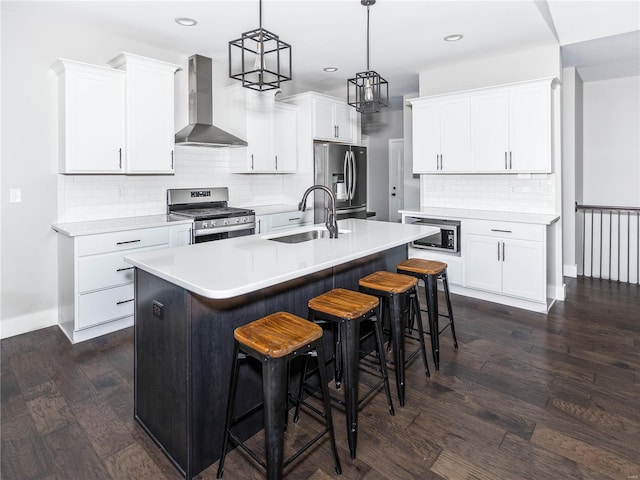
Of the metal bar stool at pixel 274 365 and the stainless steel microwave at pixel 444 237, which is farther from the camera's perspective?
the stainless steel microwave at pixel 444 237

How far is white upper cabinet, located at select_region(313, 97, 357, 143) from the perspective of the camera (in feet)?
18.0

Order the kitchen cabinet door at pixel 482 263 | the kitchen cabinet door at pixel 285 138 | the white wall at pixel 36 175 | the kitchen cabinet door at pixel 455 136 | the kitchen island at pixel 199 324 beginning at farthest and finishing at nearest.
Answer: the kitchen cabinet door at pixel 285 138 < the kitchen cabinet door at pixel 455 136 < the kitchen cabinet door at pixel 482 263 < the white wall at pixel 36 175 < the kitchen island at pixel 199 324

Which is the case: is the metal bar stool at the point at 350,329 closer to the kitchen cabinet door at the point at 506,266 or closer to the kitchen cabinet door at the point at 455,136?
the kitchen cabinet door at the point at 506,266

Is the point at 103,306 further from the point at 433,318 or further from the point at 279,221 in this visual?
the point at 433,318

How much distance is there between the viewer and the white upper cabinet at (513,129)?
4.07 meters

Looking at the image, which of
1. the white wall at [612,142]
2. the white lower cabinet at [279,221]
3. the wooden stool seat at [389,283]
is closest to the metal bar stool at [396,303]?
the wooden stool seat at [389,283]

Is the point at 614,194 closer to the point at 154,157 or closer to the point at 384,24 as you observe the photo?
the point at 384,24

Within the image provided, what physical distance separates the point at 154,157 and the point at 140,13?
48.7 inches

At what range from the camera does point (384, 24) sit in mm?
3635

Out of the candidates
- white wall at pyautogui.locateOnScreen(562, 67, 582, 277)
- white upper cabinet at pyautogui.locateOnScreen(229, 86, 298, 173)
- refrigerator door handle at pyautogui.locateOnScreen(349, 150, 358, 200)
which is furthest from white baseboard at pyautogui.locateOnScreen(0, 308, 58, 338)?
white wall at pyautogui.locateOnScreen(562, 67, 582, 277)

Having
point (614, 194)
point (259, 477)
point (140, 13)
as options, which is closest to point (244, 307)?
point (259, 477)

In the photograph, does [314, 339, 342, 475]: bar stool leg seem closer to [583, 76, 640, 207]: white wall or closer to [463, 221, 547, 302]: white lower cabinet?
[463, 221, 547, 302]: white lower cabinet

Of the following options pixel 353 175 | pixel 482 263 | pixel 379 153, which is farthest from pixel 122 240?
pixel 379 153

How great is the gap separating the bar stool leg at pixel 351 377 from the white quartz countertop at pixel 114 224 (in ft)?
7.78
